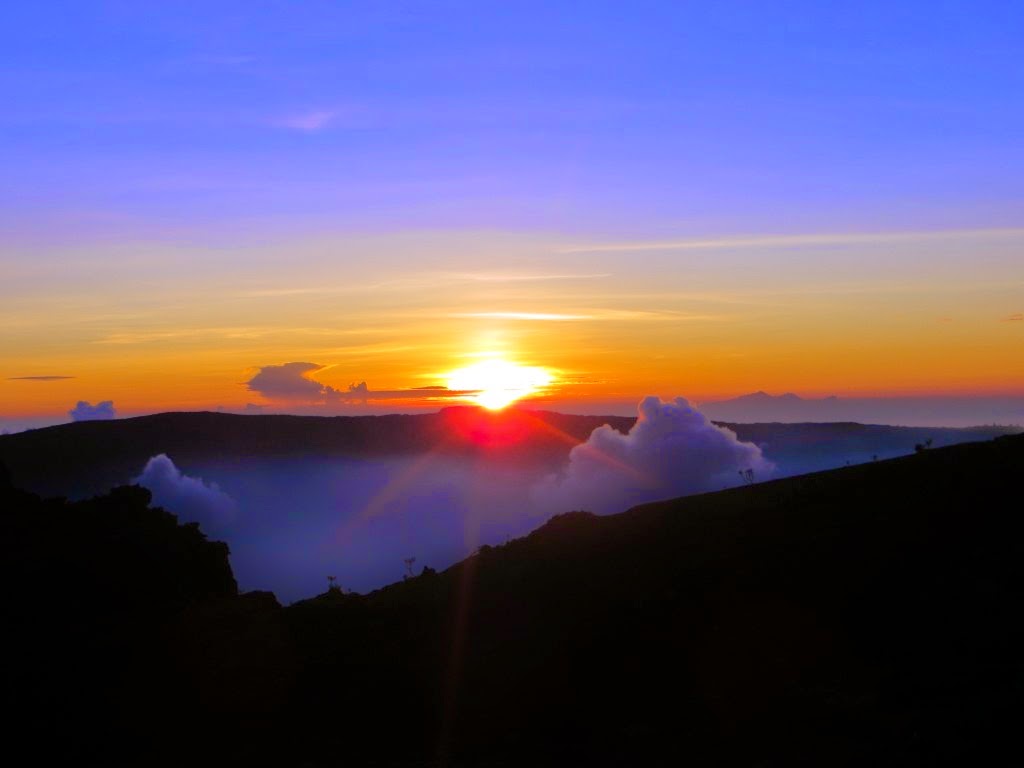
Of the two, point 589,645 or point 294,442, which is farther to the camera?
point 294,442

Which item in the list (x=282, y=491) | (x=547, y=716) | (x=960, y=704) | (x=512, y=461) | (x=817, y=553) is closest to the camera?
(x=960, y=704)

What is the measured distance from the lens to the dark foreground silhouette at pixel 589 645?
11.9m

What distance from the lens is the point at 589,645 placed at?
49.3 feet

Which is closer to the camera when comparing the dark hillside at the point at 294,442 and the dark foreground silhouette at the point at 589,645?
the dark foreground silhouette at the point at 589,645

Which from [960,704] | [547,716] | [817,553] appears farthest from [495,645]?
[960,704]

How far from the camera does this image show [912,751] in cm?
1016

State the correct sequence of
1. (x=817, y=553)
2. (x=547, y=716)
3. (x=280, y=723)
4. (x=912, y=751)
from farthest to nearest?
(x=817, y=553) → (x=280, y=723) → (x=547, y=716) → (x=912, y=751)

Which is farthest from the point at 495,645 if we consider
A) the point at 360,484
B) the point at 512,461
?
the point at 512,461

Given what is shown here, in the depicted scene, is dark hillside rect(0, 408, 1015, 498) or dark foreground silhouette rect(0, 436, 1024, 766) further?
dark hillside rect(0, 408, 1015, 498)

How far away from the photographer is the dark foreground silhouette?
11906 millimetres

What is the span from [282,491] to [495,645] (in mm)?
146140

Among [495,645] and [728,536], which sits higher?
[728,536]

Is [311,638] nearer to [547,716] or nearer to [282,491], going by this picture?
[547,716]

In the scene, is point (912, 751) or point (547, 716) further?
point (547, 716)
